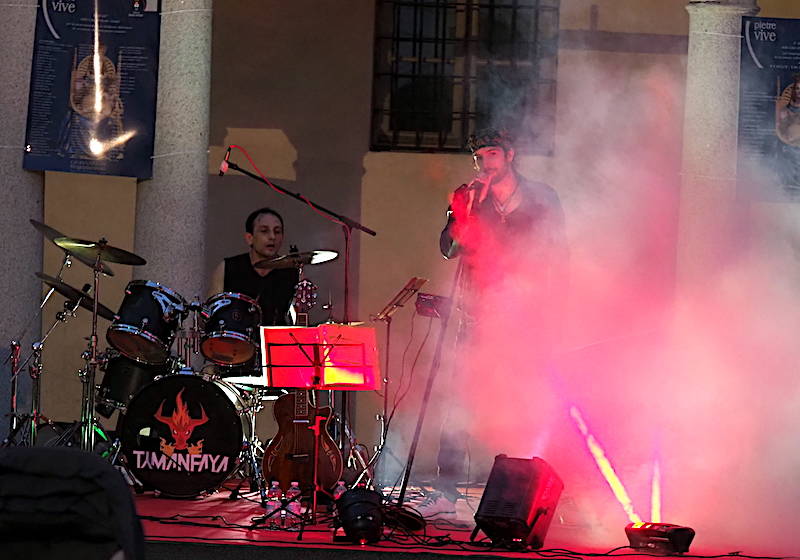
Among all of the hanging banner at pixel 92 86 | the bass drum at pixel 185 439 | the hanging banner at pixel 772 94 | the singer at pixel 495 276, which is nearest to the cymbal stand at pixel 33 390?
the bass drum at pixel 185 439

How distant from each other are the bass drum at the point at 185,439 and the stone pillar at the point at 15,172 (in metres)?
1.45

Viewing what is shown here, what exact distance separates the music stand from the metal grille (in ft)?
16.1

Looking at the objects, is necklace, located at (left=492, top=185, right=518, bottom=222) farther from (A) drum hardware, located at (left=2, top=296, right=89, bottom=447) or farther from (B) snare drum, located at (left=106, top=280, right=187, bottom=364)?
(A) drum hardware, located at (left=2, top=296, right=89, bottom=447)

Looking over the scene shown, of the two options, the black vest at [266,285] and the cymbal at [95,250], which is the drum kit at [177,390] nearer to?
the cymbal at [95,250]

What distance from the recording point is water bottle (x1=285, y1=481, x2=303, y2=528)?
7.57m

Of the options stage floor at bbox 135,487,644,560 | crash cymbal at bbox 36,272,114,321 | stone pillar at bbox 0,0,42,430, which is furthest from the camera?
stone pillar at bbox 0,0,42,430

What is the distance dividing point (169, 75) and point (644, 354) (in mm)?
4257

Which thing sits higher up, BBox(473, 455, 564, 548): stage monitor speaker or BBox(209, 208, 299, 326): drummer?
BBox(209, 208, 299, 326): drummer

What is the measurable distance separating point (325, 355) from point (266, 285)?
2973 millimetres

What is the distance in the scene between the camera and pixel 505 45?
39.0 ft

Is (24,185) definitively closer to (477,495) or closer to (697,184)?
(477,495)

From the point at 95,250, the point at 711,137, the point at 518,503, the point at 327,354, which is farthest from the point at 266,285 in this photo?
the point at 518,503

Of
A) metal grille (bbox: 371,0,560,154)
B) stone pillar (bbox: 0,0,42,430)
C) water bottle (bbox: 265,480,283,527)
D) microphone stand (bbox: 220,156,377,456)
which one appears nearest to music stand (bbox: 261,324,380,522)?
microphone stand (bbox: 220,156,377,456)

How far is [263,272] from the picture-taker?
396 inches
